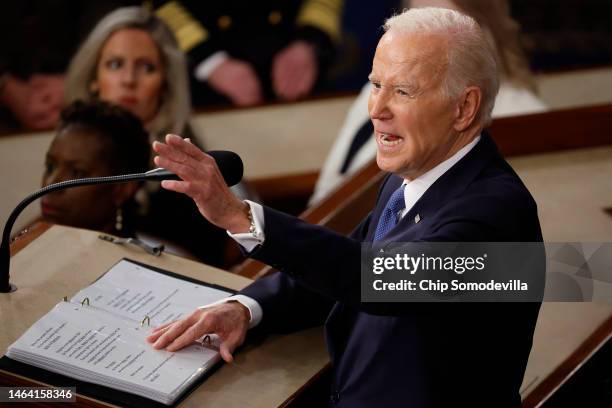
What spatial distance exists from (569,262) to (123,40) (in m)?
1.93

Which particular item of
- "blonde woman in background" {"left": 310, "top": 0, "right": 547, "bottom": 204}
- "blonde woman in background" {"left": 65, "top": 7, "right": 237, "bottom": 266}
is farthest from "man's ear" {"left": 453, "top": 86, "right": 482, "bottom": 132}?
"blonde woman in background" {"left": 65, "top": 7, "right": 237, "bottom": 266}

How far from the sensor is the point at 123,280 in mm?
2168

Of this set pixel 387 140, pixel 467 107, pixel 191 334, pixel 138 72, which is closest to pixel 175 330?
pixel 191 334

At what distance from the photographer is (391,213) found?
2.04 m

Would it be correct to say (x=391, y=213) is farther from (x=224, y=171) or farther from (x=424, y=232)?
(x=224, y=171)

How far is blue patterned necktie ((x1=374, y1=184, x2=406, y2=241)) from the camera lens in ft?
6.63

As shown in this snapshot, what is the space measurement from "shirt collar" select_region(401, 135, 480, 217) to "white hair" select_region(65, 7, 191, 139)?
189 cm

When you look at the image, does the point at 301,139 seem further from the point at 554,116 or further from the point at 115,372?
the point at 115,372

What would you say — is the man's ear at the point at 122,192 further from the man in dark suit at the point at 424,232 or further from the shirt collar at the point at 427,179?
the shirt collar at the point at 427,179

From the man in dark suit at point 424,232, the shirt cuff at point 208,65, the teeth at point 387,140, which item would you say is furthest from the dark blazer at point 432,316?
the shirt cuff at point 208,65

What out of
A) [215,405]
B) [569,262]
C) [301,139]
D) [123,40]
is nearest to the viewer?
[215,405]

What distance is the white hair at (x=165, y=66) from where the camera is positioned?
380cm

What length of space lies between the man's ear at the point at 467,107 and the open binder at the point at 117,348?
60 centimetres

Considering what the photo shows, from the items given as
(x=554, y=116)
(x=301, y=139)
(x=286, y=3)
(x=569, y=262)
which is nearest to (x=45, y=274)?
(x=569, y=262)
